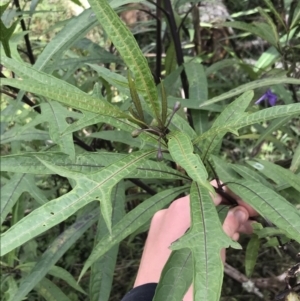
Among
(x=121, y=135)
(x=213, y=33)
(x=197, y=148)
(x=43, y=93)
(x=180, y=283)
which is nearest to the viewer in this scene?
(x=43, y=93)

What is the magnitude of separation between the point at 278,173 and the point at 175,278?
0.82ft

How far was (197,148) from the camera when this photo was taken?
31.5 inches

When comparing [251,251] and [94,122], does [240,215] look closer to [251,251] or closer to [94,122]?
[251,251]

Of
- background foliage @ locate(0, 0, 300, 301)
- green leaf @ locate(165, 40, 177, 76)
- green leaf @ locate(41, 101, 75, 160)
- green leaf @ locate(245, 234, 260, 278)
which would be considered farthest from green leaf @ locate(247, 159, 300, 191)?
green leaf @ locate(165, 40, 177, 76)

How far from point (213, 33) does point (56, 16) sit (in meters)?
1.24

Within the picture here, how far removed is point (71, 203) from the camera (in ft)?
1.77

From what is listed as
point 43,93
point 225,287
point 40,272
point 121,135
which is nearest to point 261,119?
point 43,93

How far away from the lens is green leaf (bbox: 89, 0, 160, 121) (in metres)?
0.59

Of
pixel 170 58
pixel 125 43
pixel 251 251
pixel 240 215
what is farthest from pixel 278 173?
pixel 170 58

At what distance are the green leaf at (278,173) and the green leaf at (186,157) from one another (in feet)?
0.76

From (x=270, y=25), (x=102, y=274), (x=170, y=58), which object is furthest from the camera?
(x=170, y=58)

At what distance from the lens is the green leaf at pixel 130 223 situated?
75cm

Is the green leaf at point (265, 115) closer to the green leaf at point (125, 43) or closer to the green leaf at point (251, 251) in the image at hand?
the green leaf at point (125, 43)

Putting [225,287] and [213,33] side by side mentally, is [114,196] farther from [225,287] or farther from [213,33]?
[213,33]
